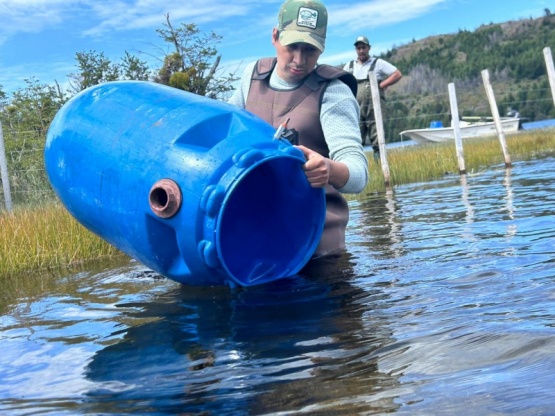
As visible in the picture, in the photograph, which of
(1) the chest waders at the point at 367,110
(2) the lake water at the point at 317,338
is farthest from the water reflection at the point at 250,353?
(1) the chest waders at the point at 367,110

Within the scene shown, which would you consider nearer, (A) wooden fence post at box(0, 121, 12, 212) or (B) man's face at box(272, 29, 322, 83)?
(B) man's face at box(272, 29, 322, 83)

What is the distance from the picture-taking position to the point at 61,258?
4836 mm

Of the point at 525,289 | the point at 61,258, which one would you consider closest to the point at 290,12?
the point at 525,289

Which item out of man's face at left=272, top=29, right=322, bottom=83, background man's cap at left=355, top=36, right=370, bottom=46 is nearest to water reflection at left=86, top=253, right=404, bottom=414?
man's face at left=272, top=29, right=322, bottom=83

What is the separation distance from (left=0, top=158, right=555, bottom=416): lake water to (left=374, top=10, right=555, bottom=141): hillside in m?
37.0

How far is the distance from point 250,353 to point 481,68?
6327cm

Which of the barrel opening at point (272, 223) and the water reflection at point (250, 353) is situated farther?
the barrel opening at point (272, 223)

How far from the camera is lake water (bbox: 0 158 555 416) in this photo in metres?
1.70

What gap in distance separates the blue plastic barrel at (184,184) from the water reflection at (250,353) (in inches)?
7.3

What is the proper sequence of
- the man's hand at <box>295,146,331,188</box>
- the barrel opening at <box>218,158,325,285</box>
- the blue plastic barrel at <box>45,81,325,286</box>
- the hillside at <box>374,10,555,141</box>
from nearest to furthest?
the blue plastic barrel at <box>45,81,325,286</box> < the man's hand at <box>295,146,331,188</box> < the barrel opening at <box>218,158,325,285</box> < the hillside at <box>374,10,555,141</box>

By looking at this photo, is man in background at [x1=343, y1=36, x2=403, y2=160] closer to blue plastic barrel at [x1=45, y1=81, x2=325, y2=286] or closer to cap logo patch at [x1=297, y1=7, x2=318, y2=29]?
cap logo patch at [x1=297, y1=7, x2=318, y2=29]

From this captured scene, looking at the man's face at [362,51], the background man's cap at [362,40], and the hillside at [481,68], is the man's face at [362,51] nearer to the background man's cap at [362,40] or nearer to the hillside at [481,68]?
the background man's cap at [362,40]

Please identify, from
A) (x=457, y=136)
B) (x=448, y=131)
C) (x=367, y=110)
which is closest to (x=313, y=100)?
(x=367, y=110)

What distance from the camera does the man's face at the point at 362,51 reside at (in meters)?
9.72
